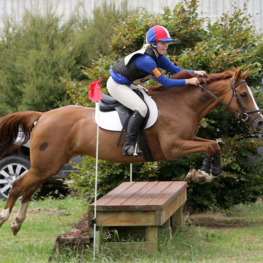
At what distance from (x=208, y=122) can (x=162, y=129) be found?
1571 millimetres

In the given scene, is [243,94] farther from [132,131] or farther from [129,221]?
[129,221]

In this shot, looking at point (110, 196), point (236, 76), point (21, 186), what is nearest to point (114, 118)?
point (110, 196)

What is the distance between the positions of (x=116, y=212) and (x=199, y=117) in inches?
60.4

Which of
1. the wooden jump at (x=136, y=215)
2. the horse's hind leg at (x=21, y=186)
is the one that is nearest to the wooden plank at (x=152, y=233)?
the wooden jump at (x=136, y=215)

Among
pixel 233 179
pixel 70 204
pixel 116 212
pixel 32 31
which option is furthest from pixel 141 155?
pixel 32 31

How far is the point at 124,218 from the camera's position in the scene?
4.07 meters

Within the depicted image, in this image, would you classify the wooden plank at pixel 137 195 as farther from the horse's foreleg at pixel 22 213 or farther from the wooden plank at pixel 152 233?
the horse's foreleg at pixel 22 213

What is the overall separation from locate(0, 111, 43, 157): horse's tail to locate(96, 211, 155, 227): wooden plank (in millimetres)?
1673

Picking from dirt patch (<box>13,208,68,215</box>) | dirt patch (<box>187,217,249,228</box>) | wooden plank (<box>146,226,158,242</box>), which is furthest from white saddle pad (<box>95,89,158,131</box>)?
dirt patch (<box>13,208,68,215</box>)

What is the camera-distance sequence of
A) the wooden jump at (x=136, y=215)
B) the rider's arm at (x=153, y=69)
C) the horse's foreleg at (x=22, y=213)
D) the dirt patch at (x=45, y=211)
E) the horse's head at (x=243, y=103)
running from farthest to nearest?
the dirt patch at (x=45, y=211), the horse's foreleg at (x=22, y=213), the horse's head at (x=243, y=103), the rider's arm at (x=153, y=69), the wooden jump at (x=136, y=215)

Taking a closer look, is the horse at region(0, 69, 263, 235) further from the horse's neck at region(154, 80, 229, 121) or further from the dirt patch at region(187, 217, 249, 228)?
the dirt patch at region(187, 217, 249, 228)

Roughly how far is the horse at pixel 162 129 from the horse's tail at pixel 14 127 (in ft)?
0.97

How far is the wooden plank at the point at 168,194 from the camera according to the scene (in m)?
4.14

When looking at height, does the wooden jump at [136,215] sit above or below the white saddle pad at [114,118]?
below
